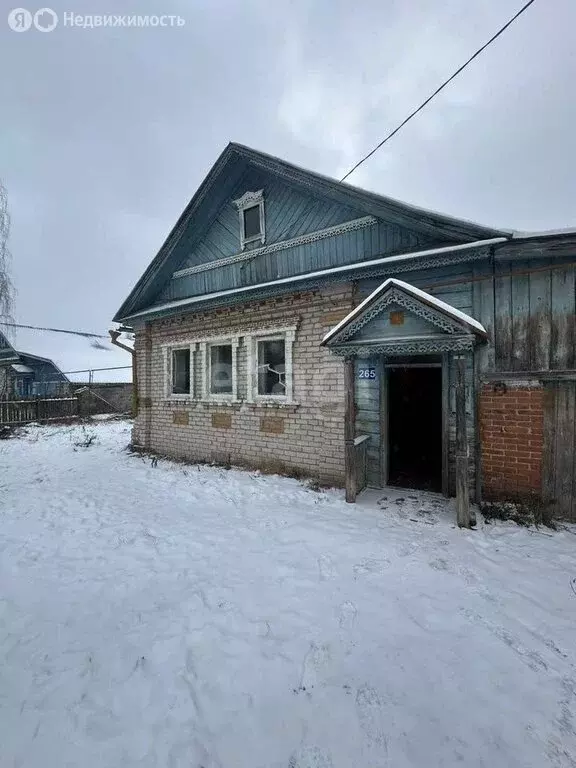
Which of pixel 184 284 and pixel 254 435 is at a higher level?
pixel 184 284

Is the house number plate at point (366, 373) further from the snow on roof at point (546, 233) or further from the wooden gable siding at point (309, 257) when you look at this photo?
the snow on roof at point (546, 233)

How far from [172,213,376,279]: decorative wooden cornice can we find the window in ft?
6.48

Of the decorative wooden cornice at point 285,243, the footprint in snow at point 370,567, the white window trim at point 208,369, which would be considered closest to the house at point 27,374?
the decorative wooden cornice at point 285,243

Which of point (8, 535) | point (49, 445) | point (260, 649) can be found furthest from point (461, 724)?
point (49, 445)

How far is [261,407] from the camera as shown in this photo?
23.4 ft

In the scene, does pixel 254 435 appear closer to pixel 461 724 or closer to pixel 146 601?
pixel 146 601

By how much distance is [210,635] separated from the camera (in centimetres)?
255

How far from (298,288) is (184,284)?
12.4 feet

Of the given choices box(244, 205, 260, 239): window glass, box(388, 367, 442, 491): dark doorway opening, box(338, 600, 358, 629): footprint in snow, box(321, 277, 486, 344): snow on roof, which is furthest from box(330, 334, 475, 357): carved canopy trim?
box(244, 205, 260, 239): window glass

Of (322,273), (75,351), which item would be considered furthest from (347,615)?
(75,351)

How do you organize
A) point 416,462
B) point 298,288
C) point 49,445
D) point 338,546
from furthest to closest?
point 49,445 → point 416,462 → point 298,288 → point 338,546

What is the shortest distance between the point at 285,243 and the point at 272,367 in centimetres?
255

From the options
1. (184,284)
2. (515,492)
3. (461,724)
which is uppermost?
(184,284)

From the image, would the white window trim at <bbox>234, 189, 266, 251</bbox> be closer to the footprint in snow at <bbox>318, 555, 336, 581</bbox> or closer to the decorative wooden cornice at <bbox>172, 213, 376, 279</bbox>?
the decorative wooden cornice at <bbox>172, 213, 376, 279</bbox>
